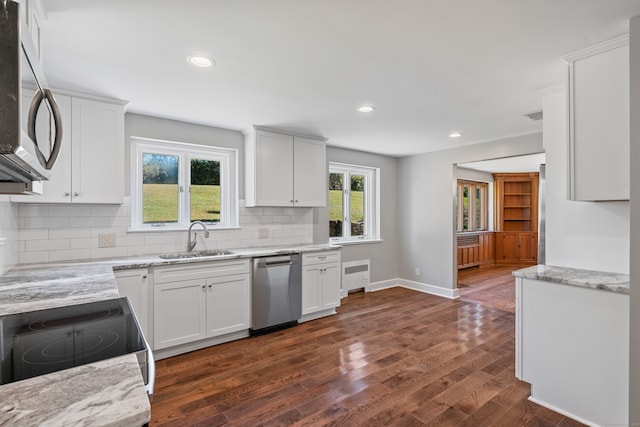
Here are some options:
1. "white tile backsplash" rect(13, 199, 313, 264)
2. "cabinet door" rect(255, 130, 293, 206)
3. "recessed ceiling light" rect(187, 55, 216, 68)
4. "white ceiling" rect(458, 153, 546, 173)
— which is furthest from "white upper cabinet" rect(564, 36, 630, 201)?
"white ceiling" rect(458, 153, 546, 173)

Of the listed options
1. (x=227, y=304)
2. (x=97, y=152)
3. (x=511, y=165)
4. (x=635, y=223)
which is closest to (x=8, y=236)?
(x=97, y=152)

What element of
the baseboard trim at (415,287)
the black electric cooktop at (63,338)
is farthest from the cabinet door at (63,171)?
the baseboard trim at (415,287)

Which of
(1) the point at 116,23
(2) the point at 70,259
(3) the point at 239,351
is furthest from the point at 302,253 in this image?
(1) the point at 116,23

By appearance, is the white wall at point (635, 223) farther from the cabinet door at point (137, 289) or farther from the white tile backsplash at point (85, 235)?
the white tile backsplash at point (85, 235)

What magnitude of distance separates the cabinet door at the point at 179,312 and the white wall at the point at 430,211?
3562mm

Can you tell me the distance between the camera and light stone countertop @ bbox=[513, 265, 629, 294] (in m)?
1.91

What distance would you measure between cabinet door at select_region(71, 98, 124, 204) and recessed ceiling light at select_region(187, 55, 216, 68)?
3.79 ft

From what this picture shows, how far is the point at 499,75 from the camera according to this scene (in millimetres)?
2383

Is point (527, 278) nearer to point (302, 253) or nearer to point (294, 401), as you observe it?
point (294, 401)

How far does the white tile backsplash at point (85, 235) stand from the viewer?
270 cm

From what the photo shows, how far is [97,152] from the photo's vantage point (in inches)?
110

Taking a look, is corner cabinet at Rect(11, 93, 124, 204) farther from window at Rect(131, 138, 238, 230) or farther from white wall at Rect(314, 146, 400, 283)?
white wall at Rect(314, 146, 400, 283)

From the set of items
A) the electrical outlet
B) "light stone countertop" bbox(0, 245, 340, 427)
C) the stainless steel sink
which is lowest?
the stainless steel sink

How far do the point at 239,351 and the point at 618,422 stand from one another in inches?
107
